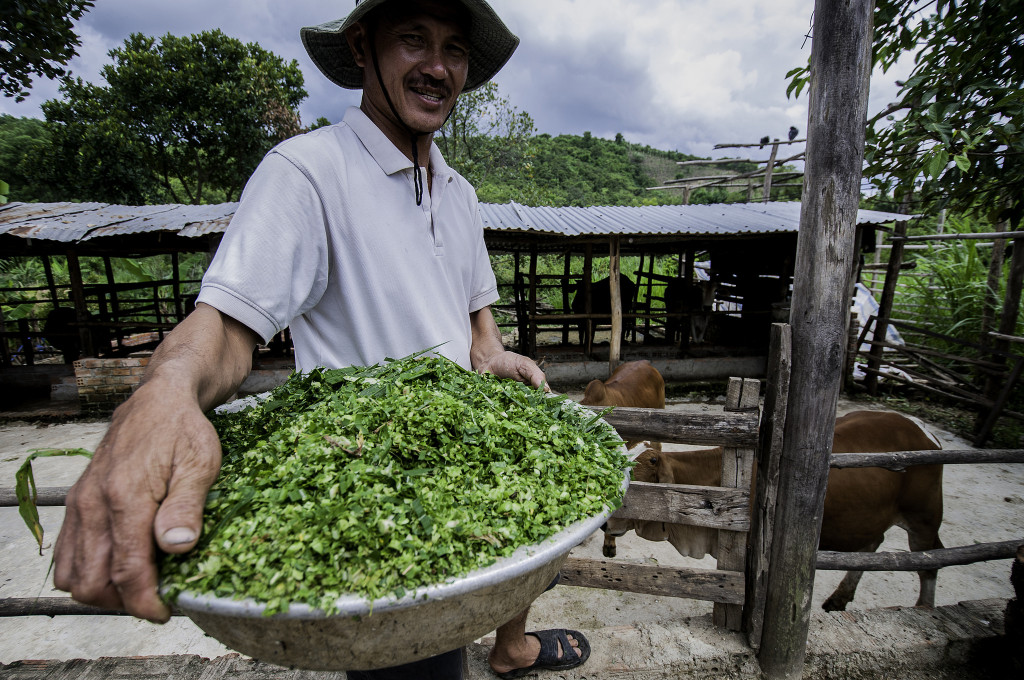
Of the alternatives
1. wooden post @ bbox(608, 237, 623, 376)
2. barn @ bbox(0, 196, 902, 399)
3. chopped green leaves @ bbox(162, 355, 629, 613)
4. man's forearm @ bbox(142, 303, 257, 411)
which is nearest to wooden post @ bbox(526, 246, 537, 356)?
barn @ bbox(0, 196, 902, 399)

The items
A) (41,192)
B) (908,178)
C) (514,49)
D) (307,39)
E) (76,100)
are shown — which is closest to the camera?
(307,39)

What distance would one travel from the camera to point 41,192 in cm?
1440

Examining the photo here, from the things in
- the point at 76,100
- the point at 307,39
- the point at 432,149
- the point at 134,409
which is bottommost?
the point at 134,409

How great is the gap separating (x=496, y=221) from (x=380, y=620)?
22.7 ft

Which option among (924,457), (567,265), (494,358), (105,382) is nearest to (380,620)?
(494,358)

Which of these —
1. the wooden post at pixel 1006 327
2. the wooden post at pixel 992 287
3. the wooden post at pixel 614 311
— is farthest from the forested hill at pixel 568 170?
the wooden post at pixel 1006 327

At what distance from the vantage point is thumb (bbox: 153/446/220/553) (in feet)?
2.40

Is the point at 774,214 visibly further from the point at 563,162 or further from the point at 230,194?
the point at 563,162

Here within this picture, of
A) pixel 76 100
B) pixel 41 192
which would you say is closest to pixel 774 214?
pixel 76 100

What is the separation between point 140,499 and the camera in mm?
734

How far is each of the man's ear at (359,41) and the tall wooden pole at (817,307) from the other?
177 cm

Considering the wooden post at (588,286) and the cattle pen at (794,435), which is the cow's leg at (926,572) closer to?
the cattle pen at (794,435)

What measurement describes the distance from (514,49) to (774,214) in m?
9.28

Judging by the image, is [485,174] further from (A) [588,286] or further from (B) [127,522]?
(B) [127,522]
